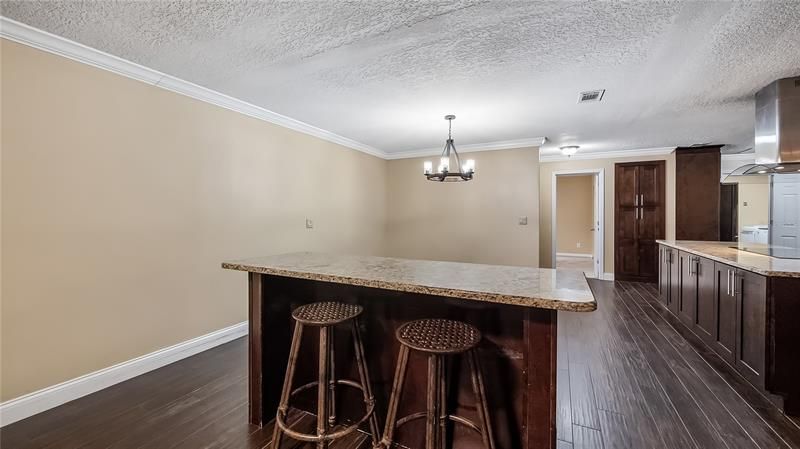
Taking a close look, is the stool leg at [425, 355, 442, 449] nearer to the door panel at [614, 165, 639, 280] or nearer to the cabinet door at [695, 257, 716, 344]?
the cabinet door at [695, 257, 716, 344]

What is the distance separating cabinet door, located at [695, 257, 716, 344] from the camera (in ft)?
9.55

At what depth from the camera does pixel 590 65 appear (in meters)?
2.49

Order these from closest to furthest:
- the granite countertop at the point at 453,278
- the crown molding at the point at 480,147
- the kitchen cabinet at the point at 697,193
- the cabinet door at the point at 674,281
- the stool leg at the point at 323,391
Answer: the granite countertop at the point at 453,278
the stool leg at the point at 323,391
the cabinet door at the point at 674,281
the crown molding at the point at 480,147
the kitchen cabinet at the point at 697,193

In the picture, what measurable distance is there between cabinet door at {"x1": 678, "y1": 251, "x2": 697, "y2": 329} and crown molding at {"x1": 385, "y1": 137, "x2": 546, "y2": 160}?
7.41ft

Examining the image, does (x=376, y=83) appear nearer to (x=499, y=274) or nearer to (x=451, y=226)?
(x=499, y=274)

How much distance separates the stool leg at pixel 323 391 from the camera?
62.7 inches

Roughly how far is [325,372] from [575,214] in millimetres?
8944

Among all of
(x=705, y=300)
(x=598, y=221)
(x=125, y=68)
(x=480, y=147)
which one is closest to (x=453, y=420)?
(x=705, y=300)

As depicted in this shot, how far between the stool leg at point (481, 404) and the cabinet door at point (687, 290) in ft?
10.2

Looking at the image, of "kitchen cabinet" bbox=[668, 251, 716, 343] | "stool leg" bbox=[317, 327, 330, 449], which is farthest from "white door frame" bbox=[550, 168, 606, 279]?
"stool leg" bbox=[317, 327, 330, 449]

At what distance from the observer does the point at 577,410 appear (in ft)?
6.89

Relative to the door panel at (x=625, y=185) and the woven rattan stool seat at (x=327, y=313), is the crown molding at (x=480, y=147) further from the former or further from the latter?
the woven rattan stool seat at (x=327, y=313)

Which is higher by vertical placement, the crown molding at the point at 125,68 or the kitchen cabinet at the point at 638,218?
the crown molding at the point at 125,68

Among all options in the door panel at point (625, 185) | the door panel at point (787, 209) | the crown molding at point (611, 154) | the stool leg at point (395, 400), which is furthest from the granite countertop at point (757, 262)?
the crown molding at point (611, 154)
